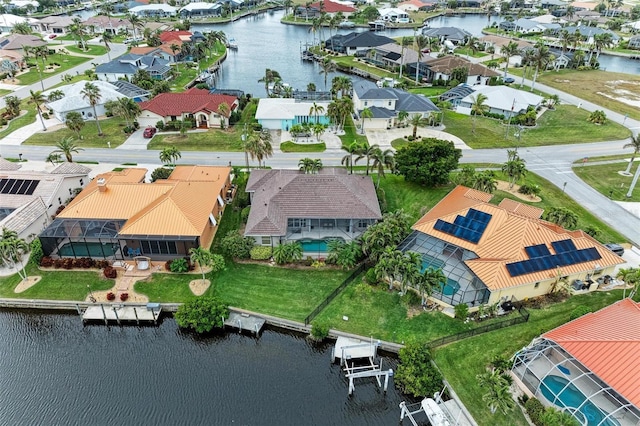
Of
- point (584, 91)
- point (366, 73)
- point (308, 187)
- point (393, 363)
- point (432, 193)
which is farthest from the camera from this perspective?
point (366, 73)

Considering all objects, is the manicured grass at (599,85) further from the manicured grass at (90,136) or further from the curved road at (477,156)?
the manicured grass at (90,136)

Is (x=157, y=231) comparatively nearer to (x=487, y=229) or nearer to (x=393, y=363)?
(x=393, y=363)

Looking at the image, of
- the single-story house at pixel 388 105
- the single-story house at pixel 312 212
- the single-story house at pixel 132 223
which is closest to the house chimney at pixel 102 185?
the single-story house at pixel 132 223

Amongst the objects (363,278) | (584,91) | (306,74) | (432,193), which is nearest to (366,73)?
(306,74)

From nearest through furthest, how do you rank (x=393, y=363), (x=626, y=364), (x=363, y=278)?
(x=626, y=364)
(x=393, y=363)
(x=363, y=278)

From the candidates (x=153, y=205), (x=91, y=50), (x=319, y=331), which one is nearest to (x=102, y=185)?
(x=153, y=205)

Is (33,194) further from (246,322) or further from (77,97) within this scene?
(77,97)
